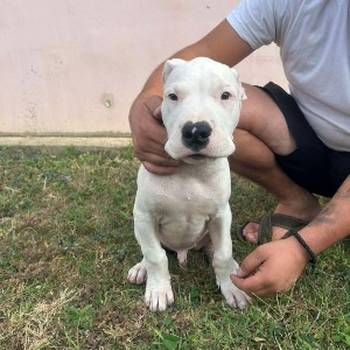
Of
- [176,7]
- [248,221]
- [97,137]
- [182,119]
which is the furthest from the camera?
[97,137]

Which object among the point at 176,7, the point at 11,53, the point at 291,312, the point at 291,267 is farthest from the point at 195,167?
the point at 11,53

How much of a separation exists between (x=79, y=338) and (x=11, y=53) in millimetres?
2470

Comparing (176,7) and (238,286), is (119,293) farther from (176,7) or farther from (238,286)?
(176,7)

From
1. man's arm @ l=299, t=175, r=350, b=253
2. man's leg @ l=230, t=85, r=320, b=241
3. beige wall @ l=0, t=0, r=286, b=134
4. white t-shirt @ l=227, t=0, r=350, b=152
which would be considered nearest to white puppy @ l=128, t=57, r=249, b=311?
man's arm @ l=299, t=175, r=350, b=253

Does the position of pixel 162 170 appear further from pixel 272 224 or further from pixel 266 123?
pixel 272 224

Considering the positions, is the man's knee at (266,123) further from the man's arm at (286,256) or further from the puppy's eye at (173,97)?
the puppy's eye at (173,97)

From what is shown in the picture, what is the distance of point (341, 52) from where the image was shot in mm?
Result: 2604

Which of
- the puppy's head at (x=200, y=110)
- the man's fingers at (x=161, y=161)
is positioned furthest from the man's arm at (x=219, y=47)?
the puppy's head at (x=200, y=110)

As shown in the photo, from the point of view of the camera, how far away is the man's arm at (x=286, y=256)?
235 centimetres

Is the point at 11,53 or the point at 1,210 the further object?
the point at 11,53

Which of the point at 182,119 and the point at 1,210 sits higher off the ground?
the point at 182,119

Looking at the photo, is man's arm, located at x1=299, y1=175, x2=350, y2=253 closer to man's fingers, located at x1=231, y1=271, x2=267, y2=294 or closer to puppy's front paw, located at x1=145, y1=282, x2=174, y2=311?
man's fingers, located at x1=231, y1=271, x2=267, y2=294

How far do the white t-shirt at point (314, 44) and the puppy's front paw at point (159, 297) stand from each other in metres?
1.00

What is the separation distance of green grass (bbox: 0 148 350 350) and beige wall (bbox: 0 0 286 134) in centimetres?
92
